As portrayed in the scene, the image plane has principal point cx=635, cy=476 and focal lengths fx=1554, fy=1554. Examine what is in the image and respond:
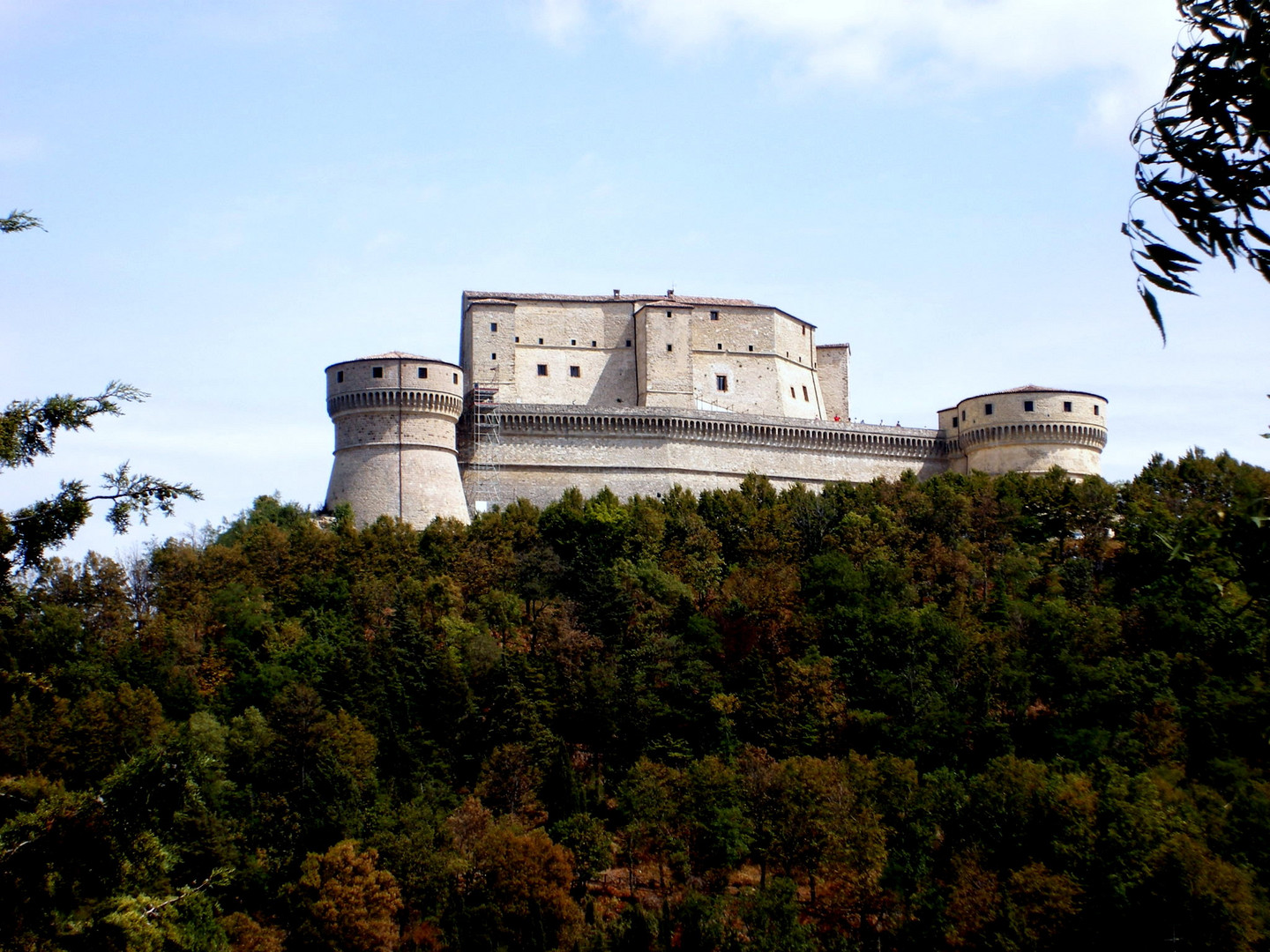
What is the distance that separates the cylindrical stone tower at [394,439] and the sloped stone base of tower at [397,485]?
1.1 inches

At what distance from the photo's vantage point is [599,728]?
133 ft

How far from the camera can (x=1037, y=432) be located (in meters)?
55.7

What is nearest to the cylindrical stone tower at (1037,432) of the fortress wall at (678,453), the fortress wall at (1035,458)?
the fortress wall at (1035,458)

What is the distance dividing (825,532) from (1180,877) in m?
20.7

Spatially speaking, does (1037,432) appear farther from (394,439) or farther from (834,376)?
(394,439)

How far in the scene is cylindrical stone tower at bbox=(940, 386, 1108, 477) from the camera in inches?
2194

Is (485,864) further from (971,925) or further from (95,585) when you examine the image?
(95,585)

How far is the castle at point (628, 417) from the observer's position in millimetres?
49188

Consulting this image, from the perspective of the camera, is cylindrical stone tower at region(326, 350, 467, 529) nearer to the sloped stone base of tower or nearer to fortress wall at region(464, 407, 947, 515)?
→ the sloped stone base of tower

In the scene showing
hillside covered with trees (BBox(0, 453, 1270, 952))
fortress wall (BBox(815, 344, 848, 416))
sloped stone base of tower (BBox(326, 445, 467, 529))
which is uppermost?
fortress wall (BBox(815, 344, 848, 416))

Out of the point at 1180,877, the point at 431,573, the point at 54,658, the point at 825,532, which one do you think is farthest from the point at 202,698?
the point at 1180,877

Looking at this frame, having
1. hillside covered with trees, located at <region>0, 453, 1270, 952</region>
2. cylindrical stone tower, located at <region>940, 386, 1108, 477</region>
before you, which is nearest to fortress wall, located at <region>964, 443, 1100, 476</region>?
cylindrical stone tower, located at <region>940, 386, 1108, 477</region>

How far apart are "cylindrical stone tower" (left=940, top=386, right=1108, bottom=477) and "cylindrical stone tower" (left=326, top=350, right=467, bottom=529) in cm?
1959

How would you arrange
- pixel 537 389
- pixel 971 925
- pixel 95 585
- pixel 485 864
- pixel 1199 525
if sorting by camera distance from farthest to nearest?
pixel 537 389 → pixel 95 585 → pixel 485 864 → pixel 971 925 → pixel 1199 525
